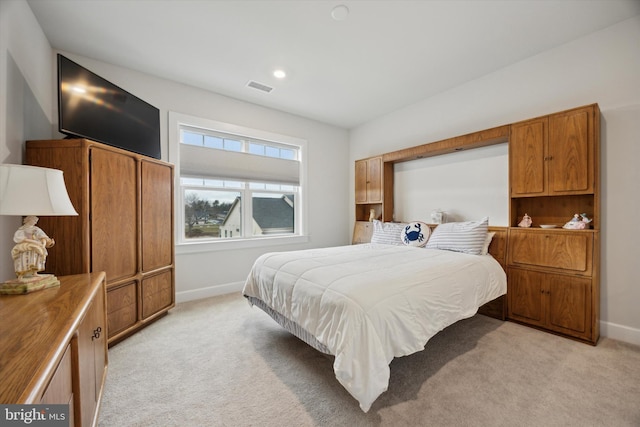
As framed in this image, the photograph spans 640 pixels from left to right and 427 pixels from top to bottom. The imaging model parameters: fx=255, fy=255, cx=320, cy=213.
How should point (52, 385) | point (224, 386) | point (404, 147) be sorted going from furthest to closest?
point (404, 147), point (224, 386), point (52, 385)

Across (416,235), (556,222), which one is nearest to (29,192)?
(416,235)

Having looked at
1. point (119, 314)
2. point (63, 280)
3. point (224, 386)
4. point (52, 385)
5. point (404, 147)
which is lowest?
point (224, 386)

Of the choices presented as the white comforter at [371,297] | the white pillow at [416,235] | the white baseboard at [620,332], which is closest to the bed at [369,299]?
the white comforter at [371,297]

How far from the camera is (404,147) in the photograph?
4129 millimetres

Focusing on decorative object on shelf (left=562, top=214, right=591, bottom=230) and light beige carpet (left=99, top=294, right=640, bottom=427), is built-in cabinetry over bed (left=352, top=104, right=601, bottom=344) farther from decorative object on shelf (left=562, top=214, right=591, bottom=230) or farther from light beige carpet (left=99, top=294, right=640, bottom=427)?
light beige carpet (left=99, top=294, right=640, bottom=427)

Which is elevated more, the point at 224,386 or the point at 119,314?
the point at 119,314

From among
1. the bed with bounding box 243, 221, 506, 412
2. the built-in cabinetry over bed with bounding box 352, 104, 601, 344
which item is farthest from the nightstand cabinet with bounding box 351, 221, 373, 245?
the built-in cabinetry over bed with bounding box 352, 104, 601, 344

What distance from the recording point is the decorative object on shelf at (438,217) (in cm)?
354

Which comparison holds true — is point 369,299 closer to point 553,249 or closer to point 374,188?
point 553,249

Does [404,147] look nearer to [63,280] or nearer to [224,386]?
[224,386]

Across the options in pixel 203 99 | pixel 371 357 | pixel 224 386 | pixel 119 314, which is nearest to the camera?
pixel 371 357

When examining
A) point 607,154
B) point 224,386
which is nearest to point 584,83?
point 607,154

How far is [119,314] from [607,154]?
4.68m

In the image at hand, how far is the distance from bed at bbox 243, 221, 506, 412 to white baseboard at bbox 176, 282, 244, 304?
1223 millimetres
